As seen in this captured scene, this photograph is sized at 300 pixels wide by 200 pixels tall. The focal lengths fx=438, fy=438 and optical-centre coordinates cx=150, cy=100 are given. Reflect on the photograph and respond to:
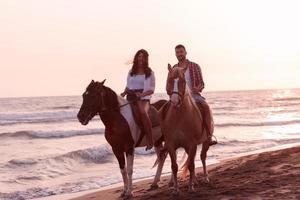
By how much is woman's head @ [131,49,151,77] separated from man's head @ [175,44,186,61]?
76 cm

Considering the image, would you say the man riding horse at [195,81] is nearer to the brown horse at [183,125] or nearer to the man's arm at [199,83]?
the man's arm at [199,83]

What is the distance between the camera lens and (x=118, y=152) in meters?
8.08

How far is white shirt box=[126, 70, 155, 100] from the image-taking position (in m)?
8.37

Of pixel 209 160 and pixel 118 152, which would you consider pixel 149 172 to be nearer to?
pixel 209 160

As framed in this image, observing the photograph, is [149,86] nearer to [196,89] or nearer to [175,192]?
[196,89]

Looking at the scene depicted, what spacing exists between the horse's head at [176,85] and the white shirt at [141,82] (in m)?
1.58

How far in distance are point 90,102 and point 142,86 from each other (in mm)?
1218

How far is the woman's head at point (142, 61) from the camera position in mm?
8336

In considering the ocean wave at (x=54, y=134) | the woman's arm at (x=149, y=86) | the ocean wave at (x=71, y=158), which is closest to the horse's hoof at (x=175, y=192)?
the woman's arm at (x=149, y=86)

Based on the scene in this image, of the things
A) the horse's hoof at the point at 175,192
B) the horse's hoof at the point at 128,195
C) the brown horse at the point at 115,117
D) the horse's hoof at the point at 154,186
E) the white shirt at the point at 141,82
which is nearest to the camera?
the horse's hoof at the point at 175,192

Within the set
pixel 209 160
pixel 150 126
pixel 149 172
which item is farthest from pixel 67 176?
pixel 150 126

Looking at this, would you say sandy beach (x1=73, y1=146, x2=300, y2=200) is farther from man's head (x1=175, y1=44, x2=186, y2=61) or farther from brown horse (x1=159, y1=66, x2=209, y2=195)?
man's head (x1=175, y1=44, x2=186, y2=61)

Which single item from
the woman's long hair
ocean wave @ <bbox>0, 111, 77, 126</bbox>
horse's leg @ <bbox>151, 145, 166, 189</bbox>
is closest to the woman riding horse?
the woman's long hair

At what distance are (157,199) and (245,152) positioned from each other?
1088cm
